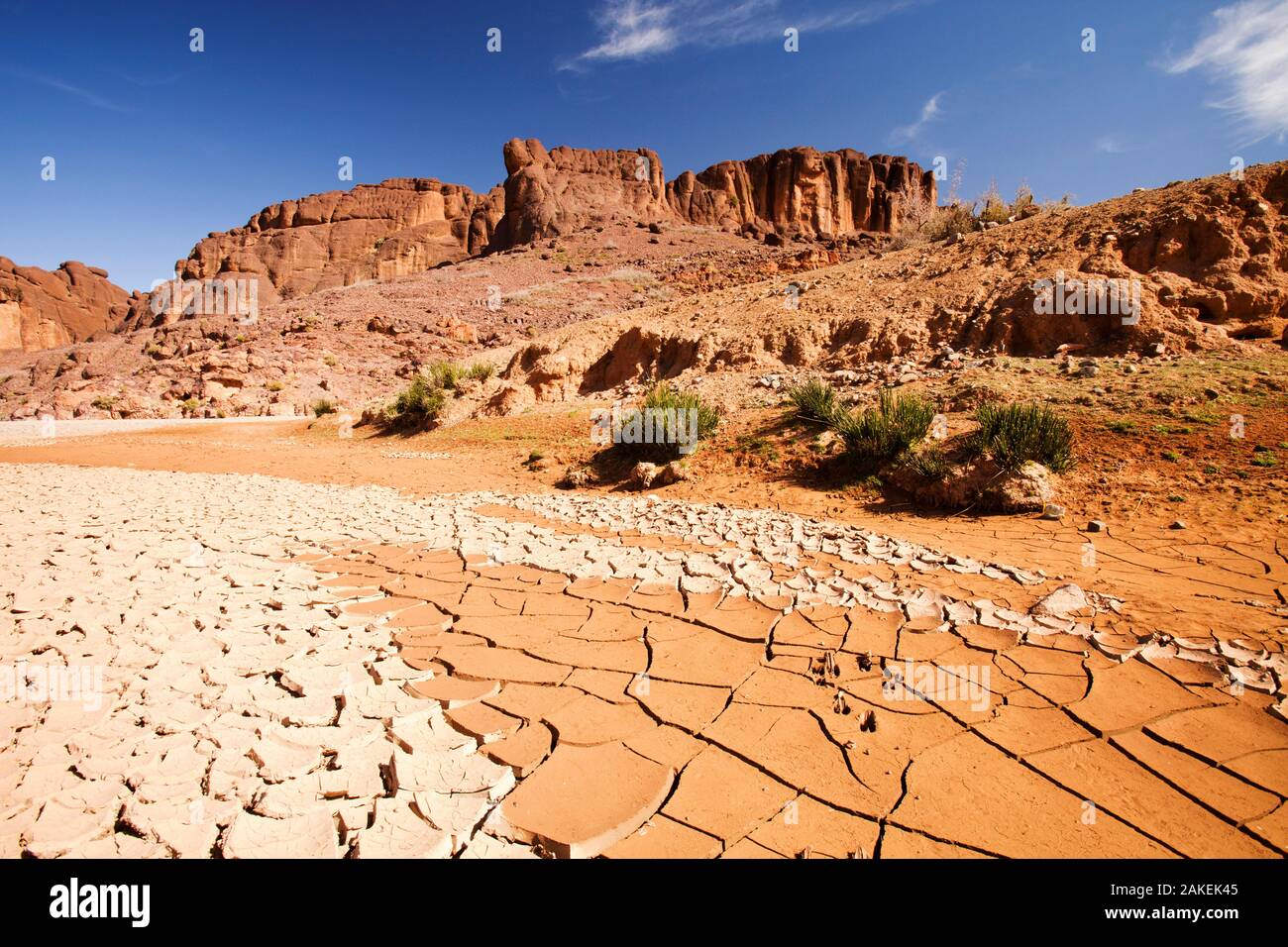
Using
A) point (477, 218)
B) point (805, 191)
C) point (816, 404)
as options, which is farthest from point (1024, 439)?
point (805, 191)

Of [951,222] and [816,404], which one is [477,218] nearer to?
[951,222]

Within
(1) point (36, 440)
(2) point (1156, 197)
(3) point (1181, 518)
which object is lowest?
(3) point (1181, 518)

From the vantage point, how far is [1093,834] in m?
1.72

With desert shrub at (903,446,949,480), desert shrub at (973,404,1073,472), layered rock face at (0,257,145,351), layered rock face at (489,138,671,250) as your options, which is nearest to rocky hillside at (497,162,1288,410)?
desert shrub at (973,404,1073,472)

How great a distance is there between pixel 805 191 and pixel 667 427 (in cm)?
6220

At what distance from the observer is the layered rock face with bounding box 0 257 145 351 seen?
163 ft

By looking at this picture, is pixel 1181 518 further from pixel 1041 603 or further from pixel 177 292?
pixel 177 292

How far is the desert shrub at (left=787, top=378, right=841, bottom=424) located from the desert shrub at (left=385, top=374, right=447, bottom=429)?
9136 millimetres

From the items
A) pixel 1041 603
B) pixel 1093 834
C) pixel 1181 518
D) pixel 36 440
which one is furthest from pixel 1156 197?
pixel 36 440

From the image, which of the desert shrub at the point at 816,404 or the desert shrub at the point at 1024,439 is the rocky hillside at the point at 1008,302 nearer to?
the desert shrub at the point at 816,404

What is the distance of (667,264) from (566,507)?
117ft

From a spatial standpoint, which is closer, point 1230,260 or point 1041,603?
point 1041,603

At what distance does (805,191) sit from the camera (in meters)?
59.3

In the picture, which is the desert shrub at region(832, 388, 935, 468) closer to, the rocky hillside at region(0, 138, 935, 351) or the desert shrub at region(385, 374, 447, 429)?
the desert shrub at region(385, 374, 447, 429)
